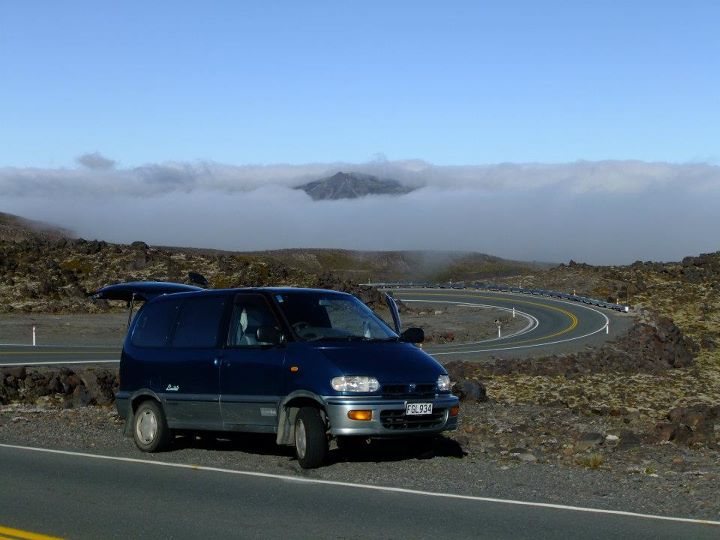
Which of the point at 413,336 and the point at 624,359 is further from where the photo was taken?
the point at 624,359

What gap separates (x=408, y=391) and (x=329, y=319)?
157 centimetres

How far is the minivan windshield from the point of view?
1234cm

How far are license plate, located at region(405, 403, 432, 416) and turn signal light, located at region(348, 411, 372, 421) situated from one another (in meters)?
0.47

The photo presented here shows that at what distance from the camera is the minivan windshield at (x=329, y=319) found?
12336mm

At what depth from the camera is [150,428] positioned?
44.3 ft

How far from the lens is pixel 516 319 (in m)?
70.8

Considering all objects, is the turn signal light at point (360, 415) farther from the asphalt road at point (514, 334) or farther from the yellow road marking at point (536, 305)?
the yellow road marking at point (536, 305)

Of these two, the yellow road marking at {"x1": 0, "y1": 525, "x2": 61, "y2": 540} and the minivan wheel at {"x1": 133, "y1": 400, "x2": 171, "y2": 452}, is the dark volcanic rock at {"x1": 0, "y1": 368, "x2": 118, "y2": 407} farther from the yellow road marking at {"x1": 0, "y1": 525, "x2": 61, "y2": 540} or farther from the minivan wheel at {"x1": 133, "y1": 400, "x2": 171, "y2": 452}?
the yellow road marking at {"x1": 0, "y1": 525, "x2": 61, "y2": 540}

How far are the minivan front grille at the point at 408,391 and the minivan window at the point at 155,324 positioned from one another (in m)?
3.48

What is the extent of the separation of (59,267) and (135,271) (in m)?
4.41

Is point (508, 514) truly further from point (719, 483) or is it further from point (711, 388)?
point (711, 388)

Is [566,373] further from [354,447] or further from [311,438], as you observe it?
[311,438]

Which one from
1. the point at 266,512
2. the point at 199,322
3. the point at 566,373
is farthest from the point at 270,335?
the point at 566,373

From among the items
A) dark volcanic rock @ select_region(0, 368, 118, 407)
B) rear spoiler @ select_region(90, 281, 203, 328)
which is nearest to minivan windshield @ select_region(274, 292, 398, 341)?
rear spoiler @ select_region(90, 281, 203, 328)
